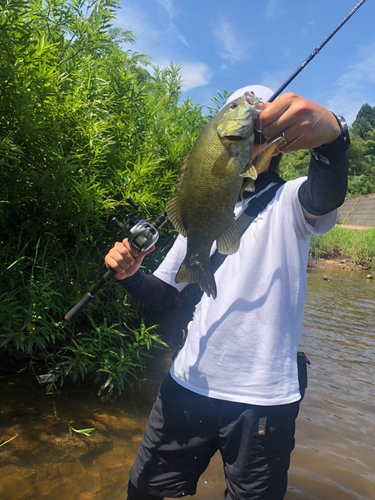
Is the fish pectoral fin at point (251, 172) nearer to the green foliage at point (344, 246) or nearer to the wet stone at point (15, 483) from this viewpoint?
the wet stone at point (15, 483)

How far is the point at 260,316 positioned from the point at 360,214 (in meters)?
32.1

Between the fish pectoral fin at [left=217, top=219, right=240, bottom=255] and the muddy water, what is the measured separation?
7.56ft

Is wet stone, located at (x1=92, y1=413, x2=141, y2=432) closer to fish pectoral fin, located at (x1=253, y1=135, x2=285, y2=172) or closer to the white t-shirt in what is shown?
the white t-shirt

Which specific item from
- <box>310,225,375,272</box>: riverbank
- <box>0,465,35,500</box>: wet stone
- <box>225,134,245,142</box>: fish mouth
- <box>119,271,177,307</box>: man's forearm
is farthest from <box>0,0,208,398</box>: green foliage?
<box>310,225,375,272</box>: riverbank

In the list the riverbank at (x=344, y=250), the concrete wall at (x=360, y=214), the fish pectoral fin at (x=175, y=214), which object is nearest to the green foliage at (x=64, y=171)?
the fish pectoral fin at (x=175, y=214)

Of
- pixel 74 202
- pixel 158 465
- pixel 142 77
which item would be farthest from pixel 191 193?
pixel 142 77

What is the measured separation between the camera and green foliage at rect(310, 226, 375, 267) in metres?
16.0

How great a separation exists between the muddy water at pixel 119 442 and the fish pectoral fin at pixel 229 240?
2.31m

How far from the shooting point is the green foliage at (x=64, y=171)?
274 centimetres

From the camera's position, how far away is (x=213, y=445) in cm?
176

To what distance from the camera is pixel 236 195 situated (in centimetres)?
139

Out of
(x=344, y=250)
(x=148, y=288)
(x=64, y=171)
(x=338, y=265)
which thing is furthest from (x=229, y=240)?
(x=344, y=250)

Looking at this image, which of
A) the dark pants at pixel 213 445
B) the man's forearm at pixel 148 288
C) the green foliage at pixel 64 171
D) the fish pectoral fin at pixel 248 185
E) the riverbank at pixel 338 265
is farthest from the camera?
the riverbank at pixel 338 265

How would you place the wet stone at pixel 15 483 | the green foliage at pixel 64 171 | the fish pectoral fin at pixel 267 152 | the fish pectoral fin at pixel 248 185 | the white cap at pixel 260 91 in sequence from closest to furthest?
the fish pectoral fin at pixel 267 152
the fish pectoral fin at pixel 248 185
the white cap at pixel 260 91
the wet stone at pixel 15 483
the green foliage at pixel 64 171
